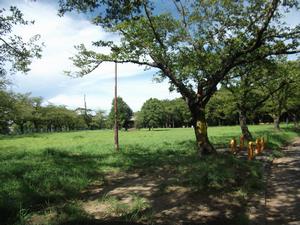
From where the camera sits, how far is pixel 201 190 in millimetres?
9062

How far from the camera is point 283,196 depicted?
904cm

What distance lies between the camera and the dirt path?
282 inches

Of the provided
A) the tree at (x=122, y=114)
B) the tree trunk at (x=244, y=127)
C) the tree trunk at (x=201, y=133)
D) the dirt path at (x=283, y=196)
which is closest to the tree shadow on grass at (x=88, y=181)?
the dirt path at (x=283, y=196)

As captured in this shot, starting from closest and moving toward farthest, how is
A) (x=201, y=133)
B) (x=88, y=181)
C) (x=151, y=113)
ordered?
(x=88, y=181) → (x=201, y=133) → (x=151, y=113)

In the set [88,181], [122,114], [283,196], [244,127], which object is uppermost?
[122,114]

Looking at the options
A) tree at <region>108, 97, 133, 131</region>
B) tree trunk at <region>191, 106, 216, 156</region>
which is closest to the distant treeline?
tree at <region>108, 97, 133, 131</region>

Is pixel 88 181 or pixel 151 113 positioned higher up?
pixel 151 113

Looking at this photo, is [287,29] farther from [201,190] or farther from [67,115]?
[67,115]

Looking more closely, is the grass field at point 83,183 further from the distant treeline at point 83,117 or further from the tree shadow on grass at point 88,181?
the distant treeline at point 83,117

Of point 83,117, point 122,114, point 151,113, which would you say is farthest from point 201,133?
point 83,117

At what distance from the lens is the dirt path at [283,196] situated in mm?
7156

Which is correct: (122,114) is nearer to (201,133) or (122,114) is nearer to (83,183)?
(201,133)

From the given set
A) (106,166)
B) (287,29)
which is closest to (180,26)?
(287,29)

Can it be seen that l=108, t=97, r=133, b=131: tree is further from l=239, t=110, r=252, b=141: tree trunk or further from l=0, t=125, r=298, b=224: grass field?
l=0, t=125, r=298, b=224: grass field
